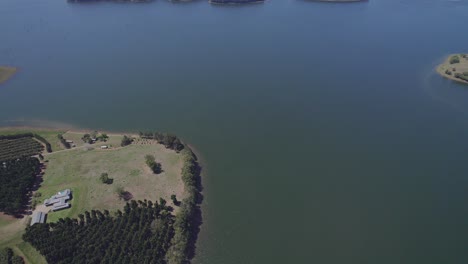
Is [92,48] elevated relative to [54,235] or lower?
elevated

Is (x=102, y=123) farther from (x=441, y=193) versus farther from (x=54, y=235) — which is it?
(x=441, y=193)

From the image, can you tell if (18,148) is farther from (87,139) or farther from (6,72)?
(6,72)

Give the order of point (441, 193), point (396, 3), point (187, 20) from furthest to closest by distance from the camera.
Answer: point (396, 3) → point (187, 20) → point (441, 193)

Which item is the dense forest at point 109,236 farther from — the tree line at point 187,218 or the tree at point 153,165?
the tree at point 153,165

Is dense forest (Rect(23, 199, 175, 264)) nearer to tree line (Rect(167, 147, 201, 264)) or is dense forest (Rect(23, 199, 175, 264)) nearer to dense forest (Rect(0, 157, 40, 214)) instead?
tree line (Rect(167, 147, 201, 264))

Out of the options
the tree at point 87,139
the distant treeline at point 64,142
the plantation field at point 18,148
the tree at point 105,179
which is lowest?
the tree at point 105,179

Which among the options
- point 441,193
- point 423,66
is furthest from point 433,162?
point 423,66

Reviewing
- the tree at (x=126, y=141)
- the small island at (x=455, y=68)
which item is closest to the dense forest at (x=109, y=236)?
the tree at (x=126, y=141)
